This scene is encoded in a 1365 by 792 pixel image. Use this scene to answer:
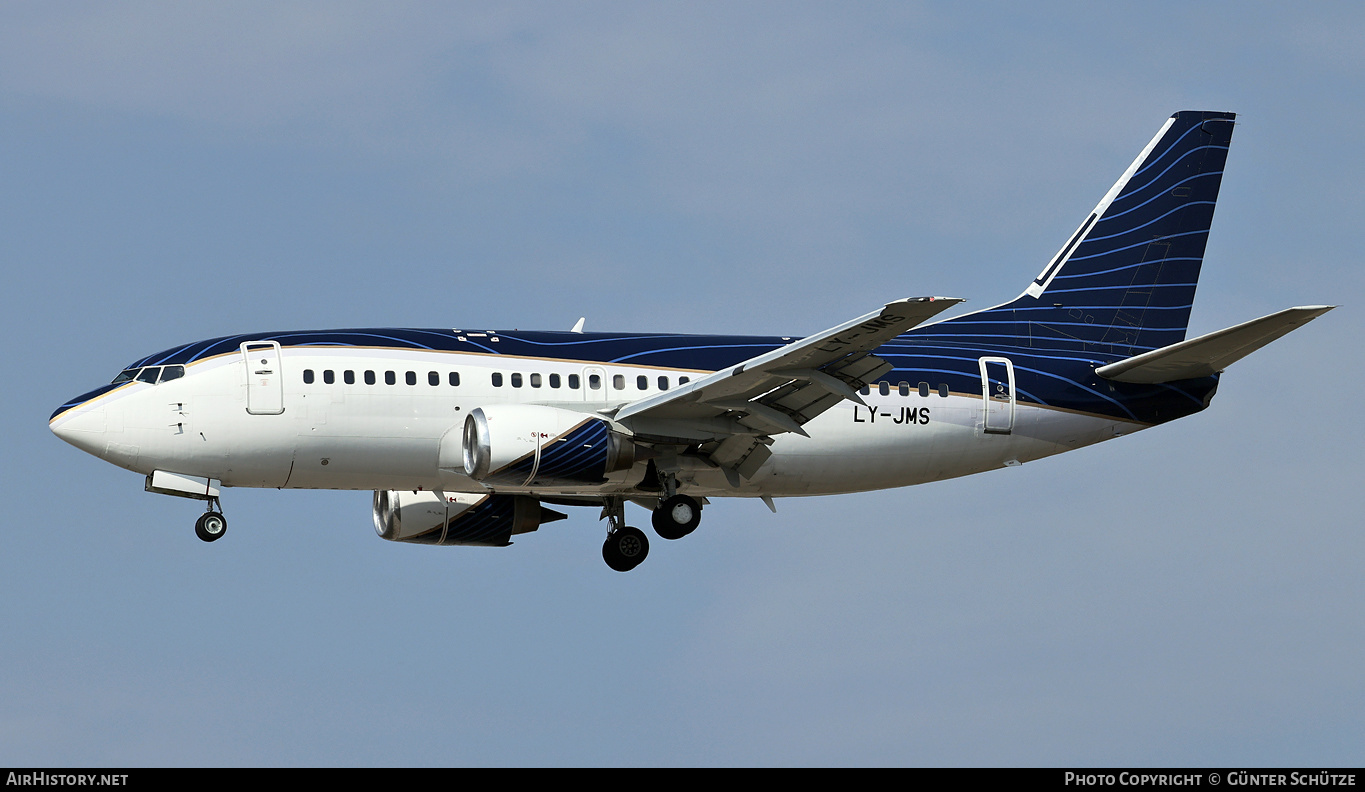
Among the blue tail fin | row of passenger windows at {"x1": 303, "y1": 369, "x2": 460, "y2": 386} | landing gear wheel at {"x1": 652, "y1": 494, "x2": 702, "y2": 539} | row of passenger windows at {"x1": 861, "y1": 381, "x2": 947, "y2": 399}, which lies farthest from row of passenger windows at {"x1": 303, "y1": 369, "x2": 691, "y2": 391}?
the blue tail fin

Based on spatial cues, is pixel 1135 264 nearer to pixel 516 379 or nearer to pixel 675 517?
pixel 675 517

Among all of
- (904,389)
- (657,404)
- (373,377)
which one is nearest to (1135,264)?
(904,389)

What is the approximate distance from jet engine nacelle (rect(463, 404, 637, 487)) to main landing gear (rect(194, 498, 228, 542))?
5530mm

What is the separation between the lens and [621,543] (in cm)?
4316

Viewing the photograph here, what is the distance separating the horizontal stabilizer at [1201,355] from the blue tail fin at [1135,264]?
187 cm

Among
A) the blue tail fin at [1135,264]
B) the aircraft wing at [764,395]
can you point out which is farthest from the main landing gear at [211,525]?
the blue tail fin at [1135,264]

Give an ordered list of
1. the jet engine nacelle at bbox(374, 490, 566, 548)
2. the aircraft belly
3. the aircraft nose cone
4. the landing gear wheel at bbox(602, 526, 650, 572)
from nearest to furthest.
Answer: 1. the aircraft nose cone
2. the aircraft belly
3. the landing gear wheel at bbox(602, 526, 650, 572)
4. the jet engine nacelle at bbox(374, 490, 566, 548)

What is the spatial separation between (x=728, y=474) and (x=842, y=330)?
7260mm

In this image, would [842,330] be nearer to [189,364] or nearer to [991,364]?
[991,364]

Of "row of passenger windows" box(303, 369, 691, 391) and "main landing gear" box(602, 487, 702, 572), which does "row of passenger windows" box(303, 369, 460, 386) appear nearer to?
"row of passenger windows" box(303, 369, 691, 391)

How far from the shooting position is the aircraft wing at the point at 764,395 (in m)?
35.4

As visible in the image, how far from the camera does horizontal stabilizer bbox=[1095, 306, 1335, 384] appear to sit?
39.2 metres

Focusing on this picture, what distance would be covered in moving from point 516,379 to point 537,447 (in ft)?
7.75
